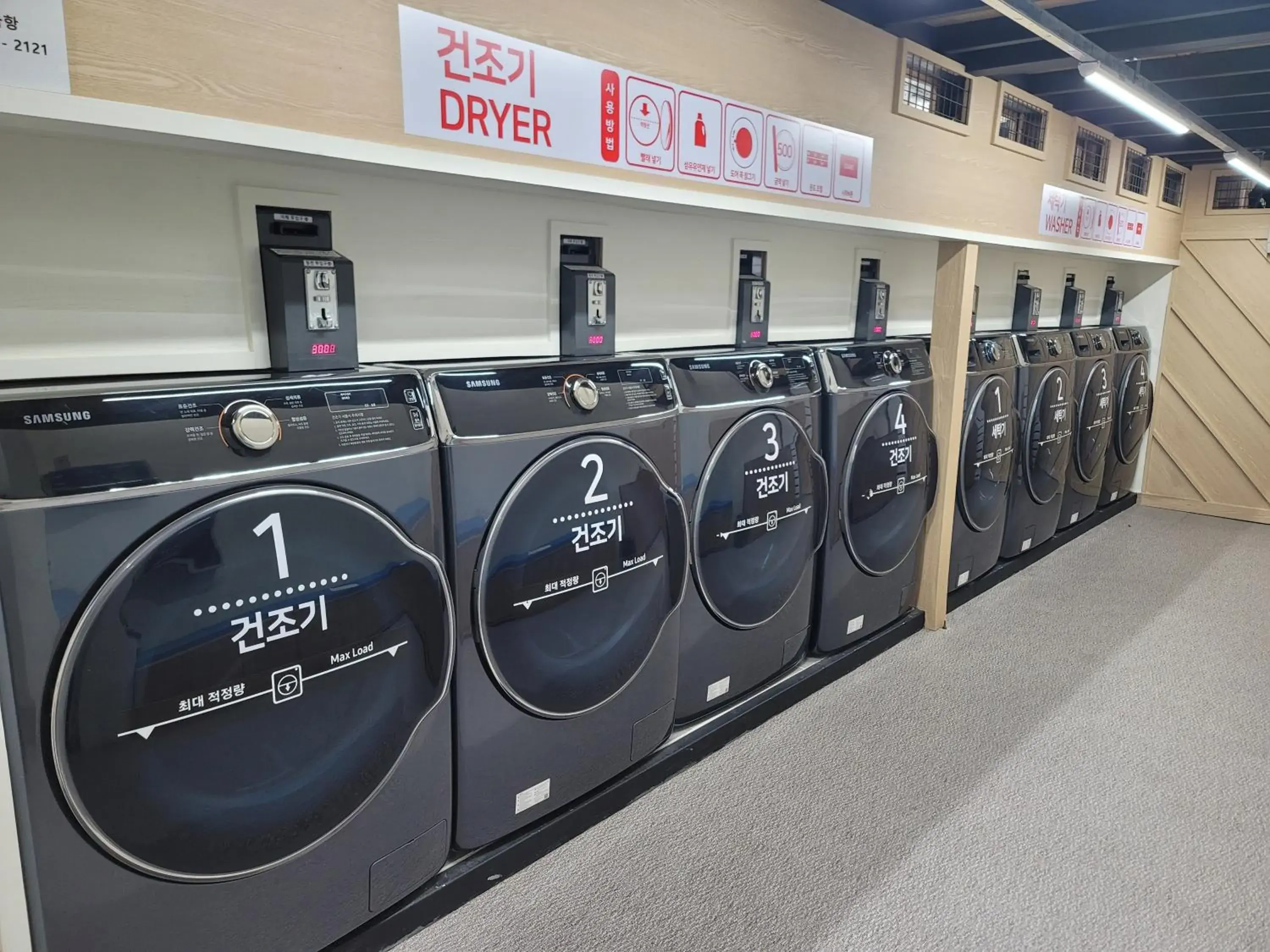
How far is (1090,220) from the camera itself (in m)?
4.17

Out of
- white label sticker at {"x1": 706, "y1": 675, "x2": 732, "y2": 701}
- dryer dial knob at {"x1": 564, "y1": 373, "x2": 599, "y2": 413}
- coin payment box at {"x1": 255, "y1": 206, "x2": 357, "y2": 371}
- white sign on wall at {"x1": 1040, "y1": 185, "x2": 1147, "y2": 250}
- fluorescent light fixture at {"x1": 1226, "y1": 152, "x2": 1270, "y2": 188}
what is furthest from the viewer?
fluorescent light fixture at {"x1": 1226, "y1": 152, "x2": 1270, "y2": 188}

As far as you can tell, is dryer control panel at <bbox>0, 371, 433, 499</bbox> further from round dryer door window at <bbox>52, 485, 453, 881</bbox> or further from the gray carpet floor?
the gray carpet floor

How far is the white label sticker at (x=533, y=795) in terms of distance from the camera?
2016mm

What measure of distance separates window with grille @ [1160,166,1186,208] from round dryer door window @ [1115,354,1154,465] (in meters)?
1.00

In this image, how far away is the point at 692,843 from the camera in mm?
2197

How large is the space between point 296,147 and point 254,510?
63 cm

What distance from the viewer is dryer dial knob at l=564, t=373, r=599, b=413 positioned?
1.98 m

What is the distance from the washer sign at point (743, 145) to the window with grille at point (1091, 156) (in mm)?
2542

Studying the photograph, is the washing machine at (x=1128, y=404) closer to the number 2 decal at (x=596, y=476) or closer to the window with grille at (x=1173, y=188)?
the window with grille at (x=1173, y=188)

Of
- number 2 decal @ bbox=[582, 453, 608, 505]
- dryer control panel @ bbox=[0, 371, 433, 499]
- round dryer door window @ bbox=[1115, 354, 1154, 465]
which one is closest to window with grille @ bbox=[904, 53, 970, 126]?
number 2 decal @ bbox=[582, 453, 608, 505]

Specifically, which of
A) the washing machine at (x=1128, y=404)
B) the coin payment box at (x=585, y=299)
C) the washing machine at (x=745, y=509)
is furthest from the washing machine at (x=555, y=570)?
the washing machine at (x=1128, y=404)

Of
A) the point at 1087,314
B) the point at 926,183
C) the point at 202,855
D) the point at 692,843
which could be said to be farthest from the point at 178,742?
the point at 1087,314

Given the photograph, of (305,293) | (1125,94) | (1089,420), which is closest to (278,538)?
(305,293)

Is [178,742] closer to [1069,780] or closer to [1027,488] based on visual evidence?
[1069,780]
